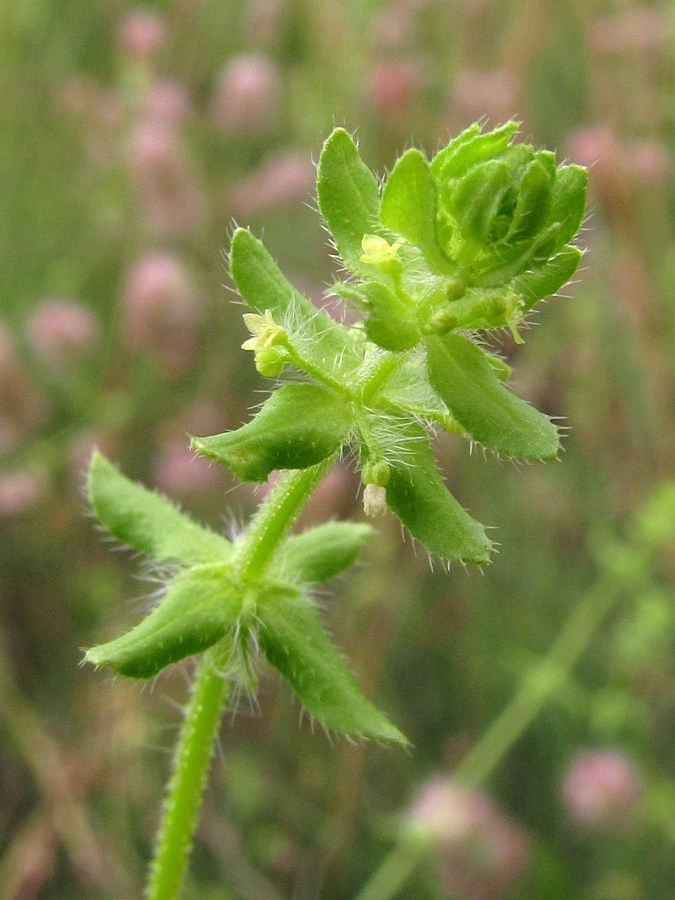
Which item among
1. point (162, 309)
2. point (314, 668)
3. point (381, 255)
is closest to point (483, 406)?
point (381, 255)

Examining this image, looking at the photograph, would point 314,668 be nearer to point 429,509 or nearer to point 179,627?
point 179,627

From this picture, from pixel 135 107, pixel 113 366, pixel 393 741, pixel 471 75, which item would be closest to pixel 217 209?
pixel 135 107

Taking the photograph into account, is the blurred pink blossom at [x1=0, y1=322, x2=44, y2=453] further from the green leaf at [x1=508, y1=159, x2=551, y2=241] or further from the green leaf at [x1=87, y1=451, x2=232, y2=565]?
the green leaf at [x1=508, y1=159, x2=551, y2=241]

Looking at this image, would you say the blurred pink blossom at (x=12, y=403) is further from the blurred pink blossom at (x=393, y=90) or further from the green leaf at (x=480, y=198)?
the green leaf at (x=480, y=198)

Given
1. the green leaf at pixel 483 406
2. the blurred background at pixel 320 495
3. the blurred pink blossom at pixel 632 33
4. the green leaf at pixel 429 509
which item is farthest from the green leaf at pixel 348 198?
the blurred pink blossom at pixel 632 33

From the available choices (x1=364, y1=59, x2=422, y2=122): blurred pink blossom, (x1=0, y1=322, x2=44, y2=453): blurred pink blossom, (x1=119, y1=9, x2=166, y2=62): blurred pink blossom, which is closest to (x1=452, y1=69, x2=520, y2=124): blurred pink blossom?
(x1=364, y1=59, x2=422, y2=122): blurred pink blossom

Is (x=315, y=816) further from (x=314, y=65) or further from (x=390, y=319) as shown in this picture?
(x=314, y=65)
